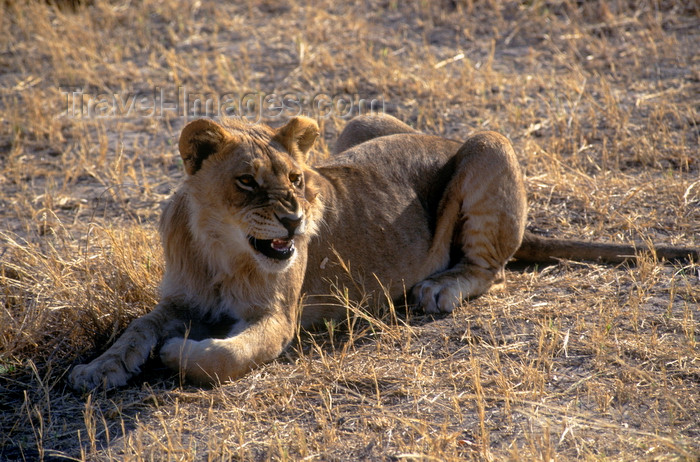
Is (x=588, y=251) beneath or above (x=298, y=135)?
beneath

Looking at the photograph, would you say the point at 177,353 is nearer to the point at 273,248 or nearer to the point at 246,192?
the point at 273,248

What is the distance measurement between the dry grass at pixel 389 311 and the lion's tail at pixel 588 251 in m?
0.10

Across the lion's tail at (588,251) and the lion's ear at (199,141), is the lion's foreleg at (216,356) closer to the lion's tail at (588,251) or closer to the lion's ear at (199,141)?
the lion's ear at (199,141)

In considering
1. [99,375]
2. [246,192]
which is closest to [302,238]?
[246,192]

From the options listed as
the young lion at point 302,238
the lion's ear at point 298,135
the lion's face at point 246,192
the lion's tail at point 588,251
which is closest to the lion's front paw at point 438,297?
the young lion at point 302,238

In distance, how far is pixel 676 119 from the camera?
745 cm

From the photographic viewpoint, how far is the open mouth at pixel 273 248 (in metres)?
4.00

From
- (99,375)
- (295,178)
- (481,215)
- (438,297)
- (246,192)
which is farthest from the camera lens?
(481,215)

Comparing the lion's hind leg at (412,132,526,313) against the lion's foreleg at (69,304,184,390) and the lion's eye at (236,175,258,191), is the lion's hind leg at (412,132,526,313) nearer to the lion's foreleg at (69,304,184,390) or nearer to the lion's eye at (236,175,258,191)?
the lion's eye at (236,175,258,191)

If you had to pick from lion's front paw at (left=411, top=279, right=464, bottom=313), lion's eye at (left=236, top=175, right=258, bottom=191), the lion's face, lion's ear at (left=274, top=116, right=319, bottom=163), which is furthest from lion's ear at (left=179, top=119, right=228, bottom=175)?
lion's front paw at (left=411, top=279, right=464, bottom=313)

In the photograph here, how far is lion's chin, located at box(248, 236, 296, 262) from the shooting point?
4.00 metres

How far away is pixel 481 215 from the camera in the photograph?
203 inches

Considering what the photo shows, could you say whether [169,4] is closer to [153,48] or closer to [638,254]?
[153,48]

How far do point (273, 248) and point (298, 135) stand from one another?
2.16ft
